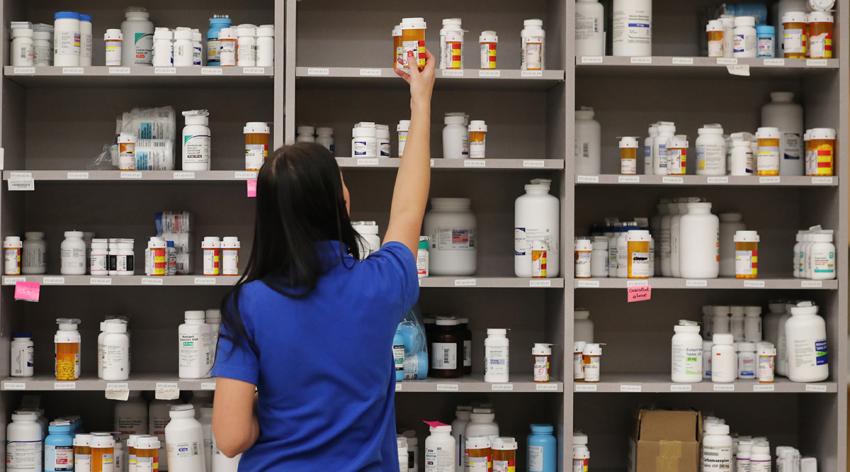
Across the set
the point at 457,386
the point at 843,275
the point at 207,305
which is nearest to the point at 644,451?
the point at 457,386

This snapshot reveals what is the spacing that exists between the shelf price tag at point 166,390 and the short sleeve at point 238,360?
6.38ft

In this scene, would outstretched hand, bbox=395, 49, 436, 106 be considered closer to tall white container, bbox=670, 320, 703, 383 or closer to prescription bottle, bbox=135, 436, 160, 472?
tall white container, bbox=670, 320, 703, 383

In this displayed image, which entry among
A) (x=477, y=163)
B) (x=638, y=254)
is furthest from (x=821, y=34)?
(x=477, y=163)

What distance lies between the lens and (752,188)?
412 centimetres

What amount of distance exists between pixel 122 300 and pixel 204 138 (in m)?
0.86

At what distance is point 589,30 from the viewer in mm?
3730

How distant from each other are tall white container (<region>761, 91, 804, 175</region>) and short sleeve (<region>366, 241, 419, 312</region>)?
98.8 inches

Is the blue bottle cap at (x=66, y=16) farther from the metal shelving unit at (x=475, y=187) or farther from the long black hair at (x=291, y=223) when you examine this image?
the long black hair at (x=291, y=223)

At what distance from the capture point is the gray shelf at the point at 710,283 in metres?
3.64

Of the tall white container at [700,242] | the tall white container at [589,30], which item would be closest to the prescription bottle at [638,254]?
the tall white container at [700,242]

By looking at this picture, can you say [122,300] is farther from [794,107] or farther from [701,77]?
[794,107]

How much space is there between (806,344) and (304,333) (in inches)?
98.6

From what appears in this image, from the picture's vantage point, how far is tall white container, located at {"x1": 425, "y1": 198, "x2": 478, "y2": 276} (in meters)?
3.79

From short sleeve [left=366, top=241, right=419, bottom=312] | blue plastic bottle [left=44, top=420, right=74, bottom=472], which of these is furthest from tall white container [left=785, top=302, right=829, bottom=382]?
blue plastic bottle [left=44, top=420, right=74, bottom=472]
